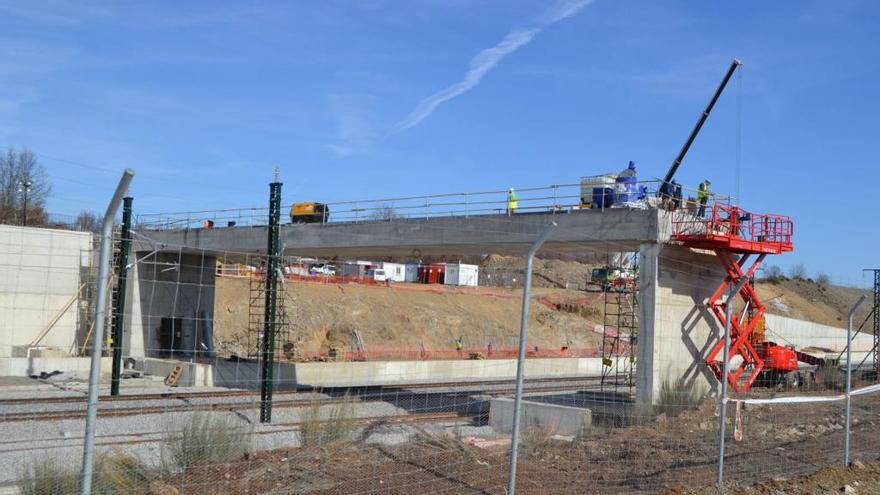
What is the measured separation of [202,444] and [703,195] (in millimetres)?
15781

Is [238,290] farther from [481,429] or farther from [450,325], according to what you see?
[481,429]

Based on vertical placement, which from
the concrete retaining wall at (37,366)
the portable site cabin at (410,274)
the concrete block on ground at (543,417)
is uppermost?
the portable site cabin at (410,274)

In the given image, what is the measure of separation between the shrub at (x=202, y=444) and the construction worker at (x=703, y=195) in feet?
44.9

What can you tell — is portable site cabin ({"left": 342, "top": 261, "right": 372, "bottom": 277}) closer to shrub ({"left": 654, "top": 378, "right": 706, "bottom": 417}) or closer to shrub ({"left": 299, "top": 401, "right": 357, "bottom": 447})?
shrub ({"left": 654, "top": 378, "right": 706, "bottom": 417})

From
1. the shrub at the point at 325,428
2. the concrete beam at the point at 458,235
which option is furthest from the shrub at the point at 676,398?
the shrub at the point at 325,428

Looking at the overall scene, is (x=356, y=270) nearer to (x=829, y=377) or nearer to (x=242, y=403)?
(x=829, y=377)

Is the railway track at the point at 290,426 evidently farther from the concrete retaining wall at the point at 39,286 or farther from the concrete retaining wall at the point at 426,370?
the concrete retaining wall at the point at 39,286

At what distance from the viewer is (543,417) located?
18.8 m

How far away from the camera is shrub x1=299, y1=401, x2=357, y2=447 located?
42.5 feet

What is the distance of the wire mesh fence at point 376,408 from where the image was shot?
1089cm

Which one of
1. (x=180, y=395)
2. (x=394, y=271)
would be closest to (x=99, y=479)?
(x=180, y=395)

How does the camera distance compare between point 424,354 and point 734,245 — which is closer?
point 734,245

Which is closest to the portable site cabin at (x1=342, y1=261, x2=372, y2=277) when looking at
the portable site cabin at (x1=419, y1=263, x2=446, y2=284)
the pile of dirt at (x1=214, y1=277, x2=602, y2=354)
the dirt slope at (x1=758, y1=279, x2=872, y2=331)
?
the portable site cabin at (x1=419, y1=263, x2=446, y2=284)

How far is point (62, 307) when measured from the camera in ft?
104
